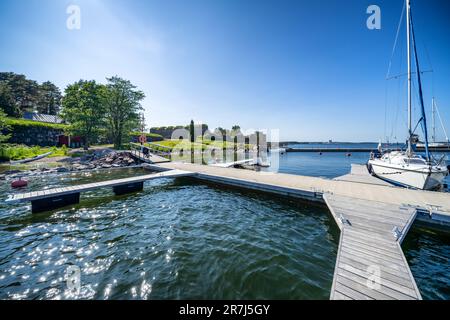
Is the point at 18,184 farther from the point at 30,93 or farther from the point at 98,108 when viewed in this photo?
the point at 30,93

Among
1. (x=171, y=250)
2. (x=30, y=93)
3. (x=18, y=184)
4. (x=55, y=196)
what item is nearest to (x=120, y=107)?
(x=18, y=184)

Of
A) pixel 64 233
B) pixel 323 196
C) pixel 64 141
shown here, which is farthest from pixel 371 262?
pixel 64 141

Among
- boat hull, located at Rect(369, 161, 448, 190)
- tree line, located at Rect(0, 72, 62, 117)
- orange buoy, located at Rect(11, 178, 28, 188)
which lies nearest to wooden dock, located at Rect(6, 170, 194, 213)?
orange buoy, located at Rect(11, 178, 28, 188)

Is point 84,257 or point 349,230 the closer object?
point 84,257

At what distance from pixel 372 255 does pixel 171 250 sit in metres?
6.17

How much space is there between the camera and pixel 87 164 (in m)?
20.8

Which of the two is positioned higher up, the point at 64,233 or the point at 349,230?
the point at 349,230

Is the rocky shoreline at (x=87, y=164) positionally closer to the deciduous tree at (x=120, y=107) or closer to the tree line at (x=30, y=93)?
the deciduous tree at (x=120, y=107)

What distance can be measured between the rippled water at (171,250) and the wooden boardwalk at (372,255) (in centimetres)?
62

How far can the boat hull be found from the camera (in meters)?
11.0

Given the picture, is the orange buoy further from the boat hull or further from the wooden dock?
the boat hull

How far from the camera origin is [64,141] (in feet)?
119
